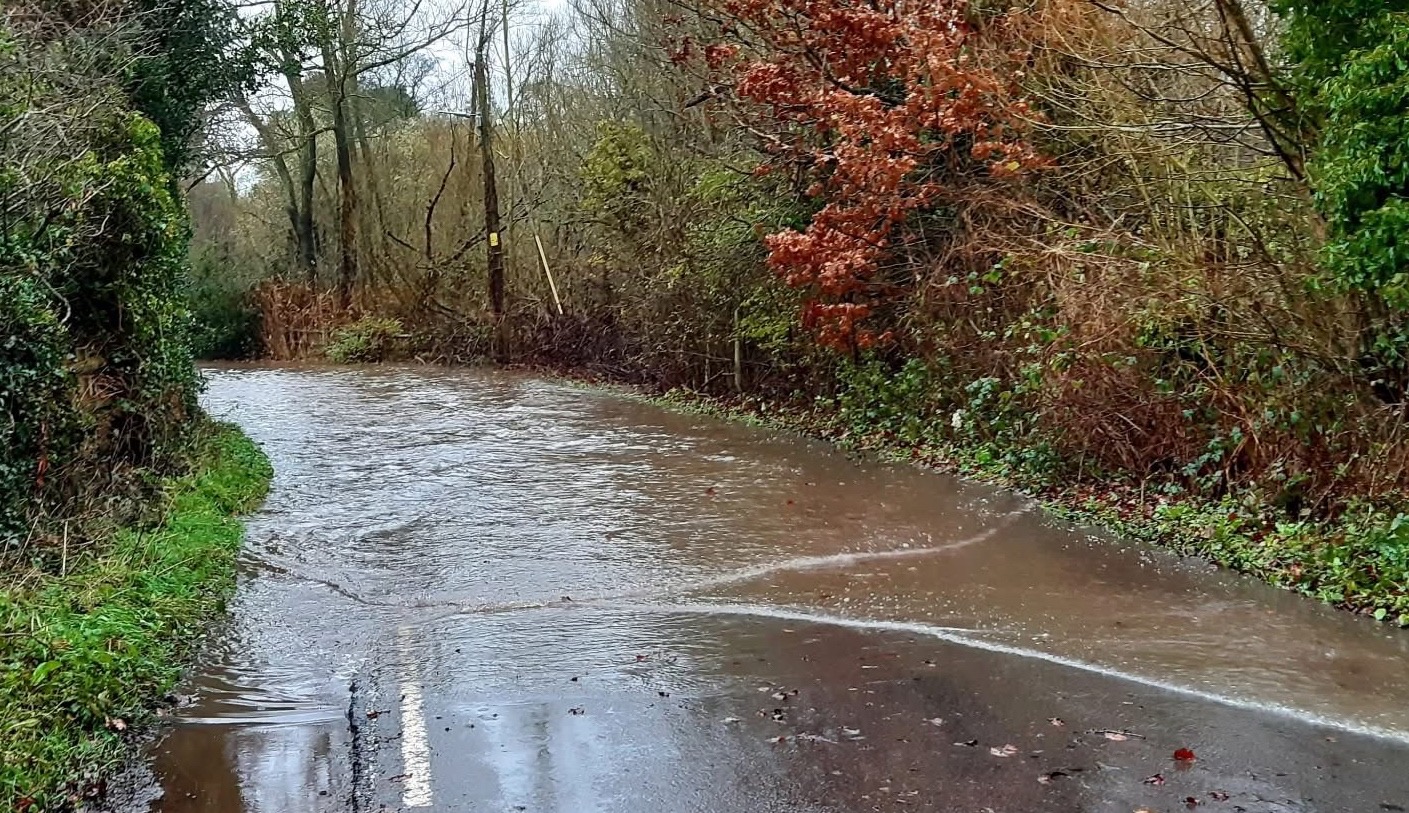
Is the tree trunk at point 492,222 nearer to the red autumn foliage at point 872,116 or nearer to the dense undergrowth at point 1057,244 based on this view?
the dense undergrowth at point 1057,244

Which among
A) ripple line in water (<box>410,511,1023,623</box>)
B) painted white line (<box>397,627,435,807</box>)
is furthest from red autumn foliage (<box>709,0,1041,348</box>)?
painted white line (<box>397,627,435,807</box>)

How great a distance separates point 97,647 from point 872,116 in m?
9.93

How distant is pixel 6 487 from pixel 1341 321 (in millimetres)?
10017

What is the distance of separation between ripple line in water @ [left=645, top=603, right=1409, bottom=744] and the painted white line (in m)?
1.89

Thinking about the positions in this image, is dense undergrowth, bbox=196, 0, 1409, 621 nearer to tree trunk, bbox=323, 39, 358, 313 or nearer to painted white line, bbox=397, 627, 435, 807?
painted white line, bbox=397, 627, 435, 807

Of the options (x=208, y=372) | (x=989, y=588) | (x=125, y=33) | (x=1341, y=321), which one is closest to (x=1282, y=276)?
(x=1341, y=321)

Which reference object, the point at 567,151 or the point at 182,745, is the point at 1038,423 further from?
the point at 567,151

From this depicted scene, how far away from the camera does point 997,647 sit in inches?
283

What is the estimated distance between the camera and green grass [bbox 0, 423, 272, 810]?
537 centimetres

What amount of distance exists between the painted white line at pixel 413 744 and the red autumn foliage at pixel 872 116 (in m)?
8.42

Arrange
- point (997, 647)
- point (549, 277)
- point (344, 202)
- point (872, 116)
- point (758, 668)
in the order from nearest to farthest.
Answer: point (758, 668) → point (997, 647) → point (872, 116) → point (549, 277) → point (344, 202)

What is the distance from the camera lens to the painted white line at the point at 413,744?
523cm

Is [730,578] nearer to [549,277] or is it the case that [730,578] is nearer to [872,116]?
[872,116]

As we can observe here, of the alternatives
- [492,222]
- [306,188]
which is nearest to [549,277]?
[492,222]
